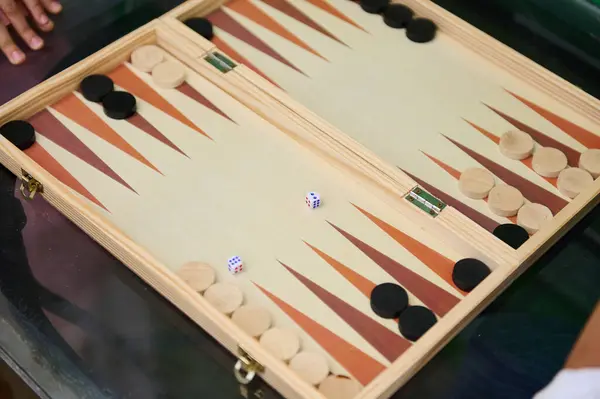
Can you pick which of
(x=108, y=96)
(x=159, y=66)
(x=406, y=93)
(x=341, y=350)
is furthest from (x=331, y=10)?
(x=341, y=350)

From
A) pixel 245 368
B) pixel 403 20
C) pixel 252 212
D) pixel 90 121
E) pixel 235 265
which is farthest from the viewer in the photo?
pixel 403 20

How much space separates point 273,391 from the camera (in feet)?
4.03

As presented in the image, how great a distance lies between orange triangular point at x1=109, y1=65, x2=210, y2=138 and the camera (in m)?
1.58

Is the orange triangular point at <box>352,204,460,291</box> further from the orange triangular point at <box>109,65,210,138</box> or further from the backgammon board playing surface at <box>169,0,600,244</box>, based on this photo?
the orange triangular point at <box>109,65,210,138</box>

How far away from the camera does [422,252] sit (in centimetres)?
139

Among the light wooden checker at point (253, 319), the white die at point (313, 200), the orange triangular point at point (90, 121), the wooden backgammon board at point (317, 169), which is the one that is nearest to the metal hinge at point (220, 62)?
the wooden backgammon board at point (317, 169)

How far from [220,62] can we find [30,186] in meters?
0.47

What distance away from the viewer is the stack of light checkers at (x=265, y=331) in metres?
1.20

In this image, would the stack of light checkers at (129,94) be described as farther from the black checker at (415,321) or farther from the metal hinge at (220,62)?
the black checker at (415,321)

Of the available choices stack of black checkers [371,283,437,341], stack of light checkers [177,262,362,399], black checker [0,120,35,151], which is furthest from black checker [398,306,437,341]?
black checker [0,120,35,151]

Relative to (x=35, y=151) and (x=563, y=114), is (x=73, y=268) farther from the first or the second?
(x=563, y=114)

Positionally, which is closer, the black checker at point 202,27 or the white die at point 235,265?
the white die at point 235,265

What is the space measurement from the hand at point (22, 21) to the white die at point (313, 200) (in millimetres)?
725

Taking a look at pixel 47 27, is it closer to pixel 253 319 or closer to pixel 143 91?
pixel 143 91
